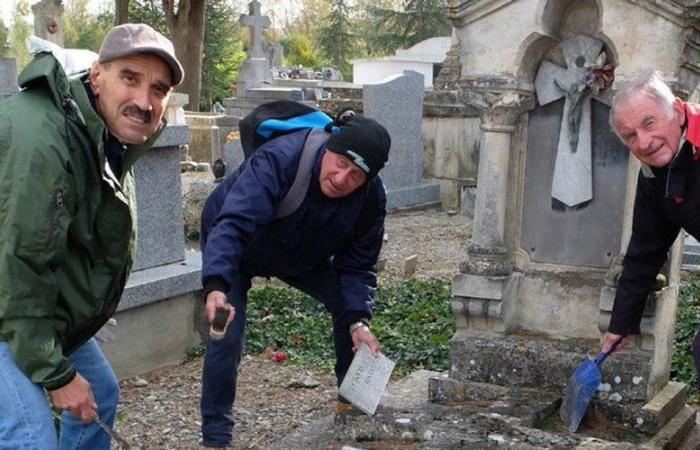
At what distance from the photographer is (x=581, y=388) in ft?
12.1

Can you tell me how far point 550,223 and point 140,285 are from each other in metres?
2.59

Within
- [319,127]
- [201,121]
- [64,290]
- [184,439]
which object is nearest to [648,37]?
[319,127]

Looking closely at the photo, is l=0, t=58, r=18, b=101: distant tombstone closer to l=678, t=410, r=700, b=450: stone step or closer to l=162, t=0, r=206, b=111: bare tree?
l=678, t=410, r=700, b=450: stone step

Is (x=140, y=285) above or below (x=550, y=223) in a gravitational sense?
below

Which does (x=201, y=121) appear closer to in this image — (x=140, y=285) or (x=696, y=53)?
(x=140, y=285)

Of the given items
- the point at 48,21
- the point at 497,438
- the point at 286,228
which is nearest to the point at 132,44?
the point at 286,228

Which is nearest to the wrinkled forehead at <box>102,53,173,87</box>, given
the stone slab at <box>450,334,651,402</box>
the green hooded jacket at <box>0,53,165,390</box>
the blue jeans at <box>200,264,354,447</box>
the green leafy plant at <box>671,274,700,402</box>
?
the green hooded jacket at <box>0,53,165,390</box>

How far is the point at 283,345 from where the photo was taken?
19.9 feet

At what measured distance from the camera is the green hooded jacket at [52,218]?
2.30 meters

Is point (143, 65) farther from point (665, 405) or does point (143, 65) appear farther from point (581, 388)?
point (665, 405)

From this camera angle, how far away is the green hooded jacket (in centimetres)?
230

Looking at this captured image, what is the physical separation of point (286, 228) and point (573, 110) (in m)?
1.48

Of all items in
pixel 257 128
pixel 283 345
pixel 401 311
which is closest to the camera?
pixel 257 128

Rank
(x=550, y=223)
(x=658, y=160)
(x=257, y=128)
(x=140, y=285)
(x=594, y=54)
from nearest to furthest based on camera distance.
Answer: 1. (x=658, y=160)
2. (x=257, y=128)
3. (x=594, y=54)
4. (x=550, y=223)
5. (x=140, y=285)
